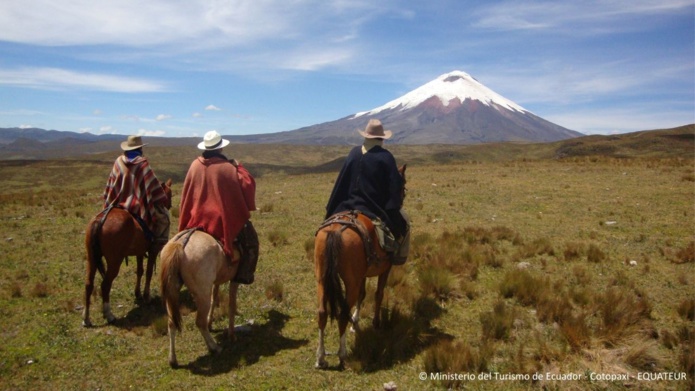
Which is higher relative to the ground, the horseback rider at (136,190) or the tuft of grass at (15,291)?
the horseback rider at (136,190)

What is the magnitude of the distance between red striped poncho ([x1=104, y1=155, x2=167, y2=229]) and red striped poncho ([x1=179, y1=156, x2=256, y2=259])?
5.05ft

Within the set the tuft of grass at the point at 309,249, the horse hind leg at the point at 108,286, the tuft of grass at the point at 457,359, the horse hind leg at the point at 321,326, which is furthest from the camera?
the tuft of grass at the point at 309,249

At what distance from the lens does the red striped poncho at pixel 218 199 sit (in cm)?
580

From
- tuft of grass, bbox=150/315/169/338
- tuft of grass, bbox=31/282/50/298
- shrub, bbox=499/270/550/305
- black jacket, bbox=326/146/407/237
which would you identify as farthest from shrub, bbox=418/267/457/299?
tuft of grass, bbox=31/282/50/298

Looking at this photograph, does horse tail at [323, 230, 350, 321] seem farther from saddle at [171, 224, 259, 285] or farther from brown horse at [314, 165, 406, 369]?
saddle at [171, 224, 259, 285]

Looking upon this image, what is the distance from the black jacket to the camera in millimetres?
6047

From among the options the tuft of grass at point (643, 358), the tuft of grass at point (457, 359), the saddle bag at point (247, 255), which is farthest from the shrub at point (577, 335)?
the saddle bag at point (247, 255)

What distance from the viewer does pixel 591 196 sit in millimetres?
16797

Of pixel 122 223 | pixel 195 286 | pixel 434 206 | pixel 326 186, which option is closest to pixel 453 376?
pixel 195 286

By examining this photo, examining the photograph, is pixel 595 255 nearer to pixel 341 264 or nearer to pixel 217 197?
pixel 341 264

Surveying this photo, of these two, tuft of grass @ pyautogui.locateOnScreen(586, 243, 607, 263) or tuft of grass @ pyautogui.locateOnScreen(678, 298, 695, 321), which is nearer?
tuft of grass @ pyautogui.locateOnScreen(678, 298, 695, 321)

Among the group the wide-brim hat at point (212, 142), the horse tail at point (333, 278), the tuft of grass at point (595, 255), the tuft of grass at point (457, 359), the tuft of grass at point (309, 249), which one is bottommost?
the tuft of grass at point (457, 359)

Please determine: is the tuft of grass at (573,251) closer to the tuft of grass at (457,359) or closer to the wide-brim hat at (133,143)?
the tuft of grass at (457,359)

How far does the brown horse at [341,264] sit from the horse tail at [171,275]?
5.70 feet
